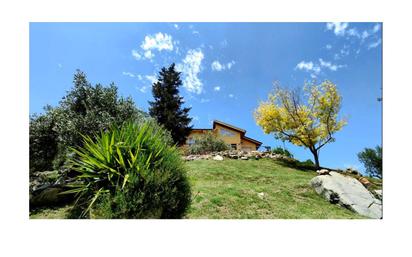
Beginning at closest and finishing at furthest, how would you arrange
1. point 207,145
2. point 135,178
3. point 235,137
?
point 135,178, point 207,145, point 235,137

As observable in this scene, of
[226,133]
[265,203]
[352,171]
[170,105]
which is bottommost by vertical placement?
[352,171]

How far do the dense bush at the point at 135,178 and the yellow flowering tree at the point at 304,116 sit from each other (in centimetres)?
772

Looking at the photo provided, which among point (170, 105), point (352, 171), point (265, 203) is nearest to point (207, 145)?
point (170, 105)

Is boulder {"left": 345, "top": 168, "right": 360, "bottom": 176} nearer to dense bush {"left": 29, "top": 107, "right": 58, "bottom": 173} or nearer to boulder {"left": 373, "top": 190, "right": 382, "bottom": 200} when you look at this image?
boulder {"left": 373, "top": 190, "right": 382, "bottom": 200}

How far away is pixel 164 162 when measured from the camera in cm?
268

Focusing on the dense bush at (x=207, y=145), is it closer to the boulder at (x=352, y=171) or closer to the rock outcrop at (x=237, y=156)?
the rock outcrop at (x=237, y=156)

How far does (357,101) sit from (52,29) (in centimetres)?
559

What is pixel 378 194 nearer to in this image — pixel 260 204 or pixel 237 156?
pixel 260 204

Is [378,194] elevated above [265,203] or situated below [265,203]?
above

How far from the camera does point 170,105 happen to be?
49.5 ft

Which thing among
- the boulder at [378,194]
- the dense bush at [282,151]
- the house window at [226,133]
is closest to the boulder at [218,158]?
the dense bush at [282,151]

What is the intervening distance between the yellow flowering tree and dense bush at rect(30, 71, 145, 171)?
22.4 ft

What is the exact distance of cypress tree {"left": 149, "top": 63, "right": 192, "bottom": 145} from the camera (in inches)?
583

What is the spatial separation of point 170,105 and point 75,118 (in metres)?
10.7
